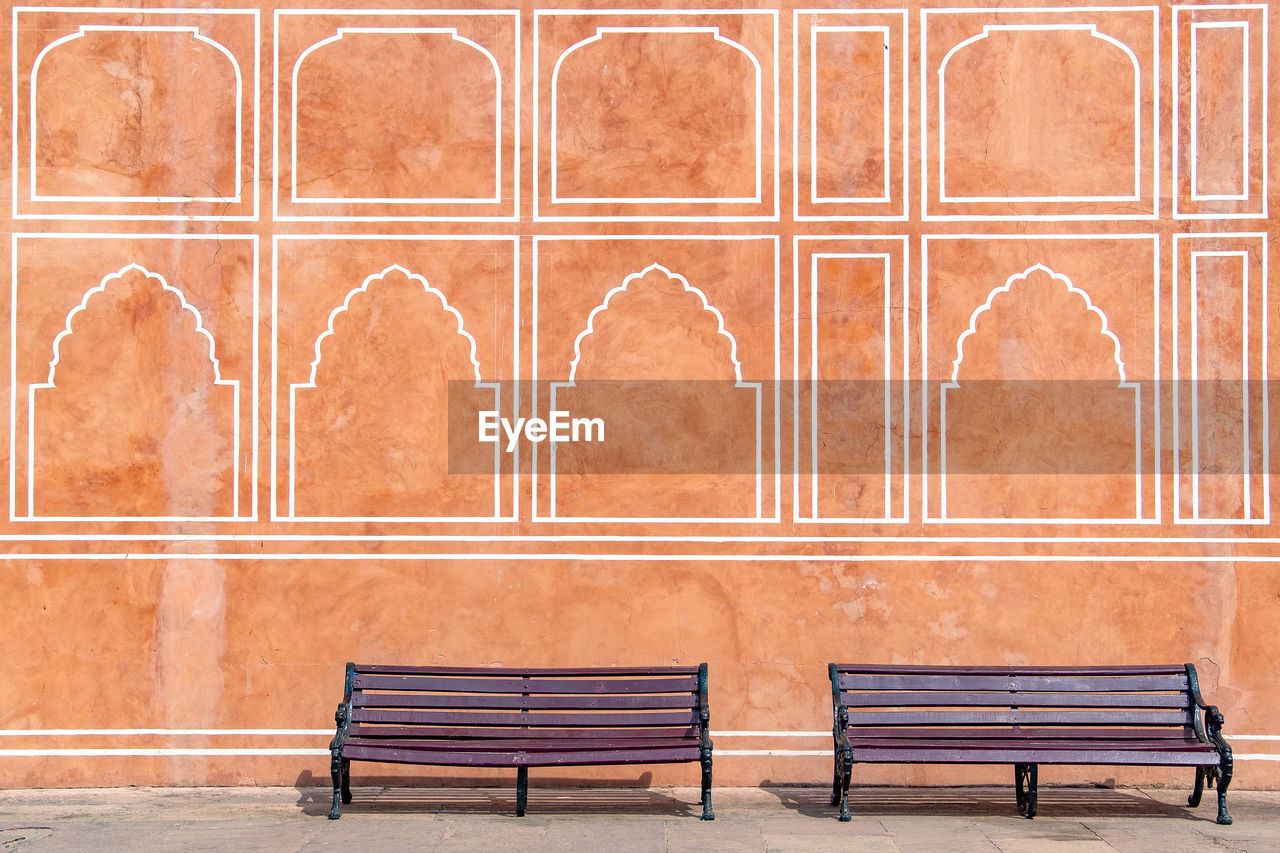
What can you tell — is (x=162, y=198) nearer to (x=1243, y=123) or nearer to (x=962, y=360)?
(x=962, y=360)

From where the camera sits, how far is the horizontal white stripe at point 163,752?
661cm

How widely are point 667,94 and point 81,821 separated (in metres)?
4.96

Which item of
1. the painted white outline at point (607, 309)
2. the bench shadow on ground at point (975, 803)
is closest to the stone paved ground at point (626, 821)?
the bench shadow on ground at point (975, 803)

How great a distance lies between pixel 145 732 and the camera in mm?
6641

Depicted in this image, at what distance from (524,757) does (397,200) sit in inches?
125

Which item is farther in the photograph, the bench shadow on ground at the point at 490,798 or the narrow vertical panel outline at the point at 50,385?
the narrow vertical panel outline at the point at 50,385

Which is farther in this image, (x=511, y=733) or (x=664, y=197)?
(x=664, y=197)

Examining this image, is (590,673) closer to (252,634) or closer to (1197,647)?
(252,634)

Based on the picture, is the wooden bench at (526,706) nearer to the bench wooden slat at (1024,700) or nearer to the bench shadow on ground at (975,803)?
the bench shadow on ground at (975,803)

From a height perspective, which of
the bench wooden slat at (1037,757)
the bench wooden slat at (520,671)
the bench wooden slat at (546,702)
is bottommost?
the bench wooden slat at (1037,757)

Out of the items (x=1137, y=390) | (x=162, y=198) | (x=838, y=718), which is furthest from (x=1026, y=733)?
(x=162, y=198)

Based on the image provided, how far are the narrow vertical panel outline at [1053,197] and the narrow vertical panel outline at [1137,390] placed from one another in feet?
0.34

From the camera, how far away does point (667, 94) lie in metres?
6.79

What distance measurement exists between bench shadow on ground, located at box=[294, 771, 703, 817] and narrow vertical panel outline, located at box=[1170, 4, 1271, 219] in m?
4.36
